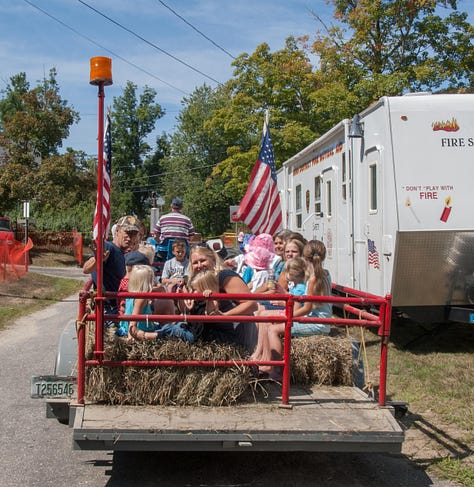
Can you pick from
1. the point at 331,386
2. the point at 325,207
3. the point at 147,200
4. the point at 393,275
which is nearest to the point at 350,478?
the point at 331,386

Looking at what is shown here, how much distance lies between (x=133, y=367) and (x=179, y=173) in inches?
2277

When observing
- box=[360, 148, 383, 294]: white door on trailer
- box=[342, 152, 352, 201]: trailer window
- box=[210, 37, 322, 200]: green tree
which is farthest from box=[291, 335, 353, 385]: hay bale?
box=[210, 37, 322, 200]: green tree

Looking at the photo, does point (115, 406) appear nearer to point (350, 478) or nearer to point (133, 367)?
point (133, 367)

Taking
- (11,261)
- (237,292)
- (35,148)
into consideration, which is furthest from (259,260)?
(35,148)

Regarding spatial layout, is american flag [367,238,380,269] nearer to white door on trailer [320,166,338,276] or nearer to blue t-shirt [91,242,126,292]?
white door on trailer [320,166,338,276]

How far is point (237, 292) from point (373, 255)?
4308mm

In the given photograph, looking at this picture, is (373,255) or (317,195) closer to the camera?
(373,255)

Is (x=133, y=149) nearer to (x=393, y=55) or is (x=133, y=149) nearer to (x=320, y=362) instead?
(x=393, y=55)

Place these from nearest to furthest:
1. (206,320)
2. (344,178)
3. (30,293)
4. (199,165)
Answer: (206,320) → (344,178) → (30,293) → (199,165)

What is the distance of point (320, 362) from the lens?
210 inches

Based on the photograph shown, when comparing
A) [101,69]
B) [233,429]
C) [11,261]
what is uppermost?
[101,69]

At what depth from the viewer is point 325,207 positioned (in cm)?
1162

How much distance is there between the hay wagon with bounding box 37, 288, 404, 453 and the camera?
413 centimetres

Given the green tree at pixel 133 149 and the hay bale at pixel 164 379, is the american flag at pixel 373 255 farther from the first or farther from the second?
the green tree at pixel 133 149
